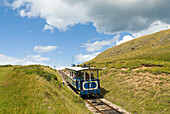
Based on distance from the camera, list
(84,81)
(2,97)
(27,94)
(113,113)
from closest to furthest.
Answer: (2,97) → (27,94) → (113,113) → (84,81)

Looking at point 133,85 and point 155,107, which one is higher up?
point 133,85

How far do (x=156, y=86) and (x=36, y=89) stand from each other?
12697 mm

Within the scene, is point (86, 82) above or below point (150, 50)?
below

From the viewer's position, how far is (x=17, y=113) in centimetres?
673

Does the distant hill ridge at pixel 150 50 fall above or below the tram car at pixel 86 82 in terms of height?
above

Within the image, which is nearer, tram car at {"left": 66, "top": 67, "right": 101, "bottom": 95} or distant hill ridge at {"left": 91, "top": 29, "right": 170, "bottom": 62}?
tram car at {"left": 66, "top": 67, "right": 101, "bottom": 95}

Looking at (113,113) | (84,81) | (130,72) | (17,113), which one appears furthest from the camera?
(130,72)

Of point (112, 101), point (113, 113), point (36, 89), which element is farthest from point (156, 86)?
point (36, 89)

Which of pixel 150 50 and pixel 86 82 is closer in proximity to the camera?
pixel 86 82

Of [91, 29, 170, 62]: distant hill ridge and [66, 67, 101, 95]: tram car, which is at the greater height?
[91, 29, 170, 62]: distant hill ridge

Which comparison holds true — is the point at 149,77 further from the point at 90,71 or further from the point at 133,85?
the point at 90,71

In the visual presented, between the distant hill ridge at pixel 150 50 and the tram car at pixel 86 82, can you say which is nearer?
the tram car at pixel 86 82

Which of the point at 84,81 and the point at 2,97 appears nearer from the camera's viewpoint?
the point at 2,97

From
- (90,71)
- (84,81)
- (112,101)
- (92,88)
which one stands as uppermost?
(90,71)
